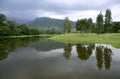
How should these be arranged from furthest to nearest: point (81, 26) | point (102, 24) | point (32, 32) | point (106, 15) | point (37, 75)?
point (32, 32) < point (81, 26) < point (102, 24) < point (106, 15) < point (37, 75)

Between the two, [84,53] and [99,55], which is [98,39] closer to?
[84,53]

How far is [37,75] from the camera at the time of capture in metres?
17.8

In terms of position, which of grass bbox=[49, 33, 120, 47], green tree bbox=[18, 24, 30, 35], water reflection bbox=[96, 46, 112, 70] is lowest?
grass bbox=[49, 33, 120, 47]

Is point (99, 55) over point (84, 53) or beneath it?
over

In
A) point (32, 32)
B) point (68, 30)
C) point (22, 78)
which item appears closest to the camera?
point (22, 78)

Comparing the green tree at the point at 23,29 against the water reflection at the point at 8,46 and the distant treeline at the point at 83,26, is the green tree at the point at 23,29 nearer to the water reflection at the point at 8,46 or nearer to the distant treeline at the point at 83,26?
the distant treeline at the point at 83,26

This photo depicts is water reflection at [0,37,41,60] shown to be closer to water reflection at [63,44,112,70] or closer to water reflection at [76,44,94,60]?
water reflection at [63,44,112,70]

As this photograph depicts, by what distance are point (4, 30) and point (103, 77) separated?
11305 centimetres

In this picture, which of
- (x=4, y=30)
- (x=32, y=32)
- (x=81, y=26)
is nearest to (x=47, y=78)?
(x=81, y=26)

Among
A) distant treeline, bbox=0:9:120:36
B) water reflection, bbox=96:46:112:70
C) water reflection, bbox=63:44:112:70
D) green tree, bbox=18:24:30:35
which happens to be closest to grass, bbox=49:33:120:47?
distant treeline, bbox=0:9:120:36

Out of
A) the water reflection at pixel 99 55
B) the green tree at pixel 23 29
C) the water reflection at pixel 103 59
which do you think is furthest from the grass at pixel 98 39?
the green tree at pixel 23 29

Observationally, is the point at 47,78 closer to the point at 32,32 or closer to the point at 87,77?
the point at 87,77

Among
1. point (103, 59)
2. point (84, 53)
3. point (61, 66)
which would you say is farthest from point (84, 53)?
point (61, 66)

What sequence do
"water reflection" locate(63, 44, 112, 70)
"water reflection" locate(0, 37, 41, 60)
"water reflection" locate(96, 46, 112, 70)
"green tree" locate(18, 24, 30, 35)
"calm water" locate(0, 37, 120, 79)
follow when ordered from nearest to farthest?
"calm water" locate(0, 37, 120, 79) → "water reflection" locate(96, 46, 112, 70) → "water reflection" locate(63, 44, 112, 70) → "water reflection" locate(0, 37, 41, 60) → "green tree" locate(18, 24, 30, 35)
